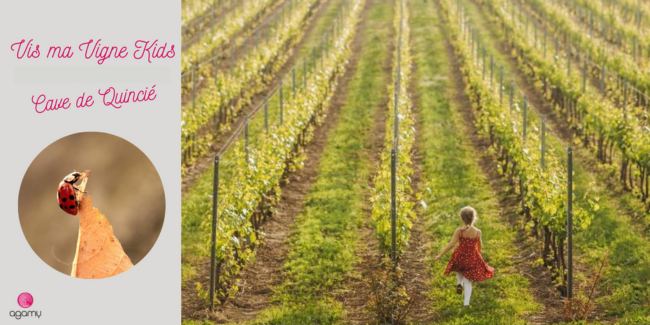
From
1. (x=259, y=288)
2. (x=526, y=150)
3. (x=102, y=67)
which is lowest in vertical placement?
(x=259, y=288)

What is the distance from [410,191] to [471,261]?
464 cm

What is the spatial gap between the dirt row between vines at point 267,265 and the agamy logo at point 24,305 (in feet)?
9.80

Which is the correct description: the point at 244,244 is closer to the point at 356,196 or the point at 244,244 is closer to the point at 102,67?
the point at 356,196

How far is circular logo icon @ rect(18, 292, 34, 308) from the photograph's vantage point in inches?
244

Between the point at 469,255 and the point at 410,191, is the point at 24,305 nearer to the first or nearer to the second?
the point at 469,255

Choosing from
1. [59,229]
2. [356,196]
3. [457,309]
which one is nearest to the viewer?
[59,229]

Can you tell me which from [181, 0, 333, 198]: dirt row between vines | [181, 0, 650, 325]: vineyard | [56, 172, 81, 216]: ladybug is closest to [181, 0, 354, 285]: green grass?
[181, 0, 650, 325]: vineyard

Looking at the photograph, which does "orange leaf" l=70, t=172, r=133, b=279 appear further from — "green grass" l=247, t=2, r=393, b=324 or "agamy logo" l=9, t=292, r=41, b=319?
"green grass" l=247, t=2, r=393, b=324

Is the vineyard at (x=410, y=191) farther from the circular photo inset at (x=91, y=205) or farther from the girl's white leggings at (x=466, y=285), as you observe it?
the circular photo inset at (x=91, y=205)

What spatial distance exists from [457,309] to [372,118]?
10330 mm

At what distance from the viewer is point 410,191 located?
13.2 m

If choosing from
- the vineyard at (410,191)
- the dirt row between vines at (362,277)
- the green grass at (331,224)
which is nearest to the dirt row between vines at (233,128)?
the vineyard at (410,191)

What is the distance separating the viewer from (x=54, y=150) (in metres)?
6.18

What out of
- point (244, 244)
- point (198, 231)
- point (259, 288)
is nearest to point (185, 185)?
point (198, 231)
